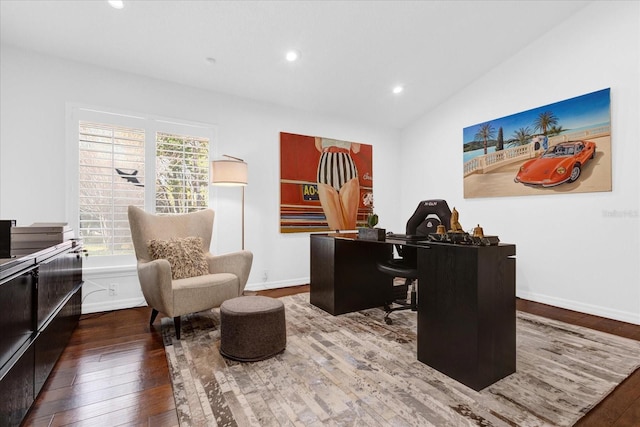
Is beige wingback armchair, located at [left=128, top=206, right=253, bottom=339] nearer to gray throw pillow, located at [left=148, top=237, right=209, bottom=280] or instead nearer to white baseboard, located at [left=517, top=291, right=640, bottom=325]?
gray throw pillow, located at [left=148, top=237, right=209, bottom=280]

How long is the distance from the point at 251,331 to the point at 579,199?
3.77 meters

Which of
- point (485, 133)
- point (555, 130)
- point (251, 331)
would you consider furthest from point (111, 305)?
point (555, 130)

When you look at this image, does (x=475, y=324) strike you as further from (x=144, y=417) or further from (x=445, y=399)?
(x=144, y=417)

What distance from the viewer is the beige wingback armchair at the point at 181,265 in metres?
2.57

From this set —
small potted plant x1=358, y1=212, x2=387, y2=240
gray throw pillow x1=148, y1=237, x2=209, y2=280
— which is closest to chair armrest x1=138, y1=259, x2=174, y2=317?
gray throw pillow x1=148, y1=237, x2=209, y2=280

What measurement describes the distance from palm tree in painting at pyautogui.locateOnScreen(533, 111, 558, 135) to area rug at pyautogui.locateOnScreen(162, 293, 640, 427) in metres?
2.32

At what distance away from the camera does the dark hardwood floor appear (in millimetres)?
1603

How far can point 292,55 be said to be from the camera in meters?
3.55

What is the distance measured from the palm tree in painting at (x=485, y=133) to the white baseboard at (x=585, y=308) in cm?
199

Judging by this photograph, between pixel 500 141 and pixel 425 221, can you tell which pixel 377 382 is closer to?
pixel 425 221

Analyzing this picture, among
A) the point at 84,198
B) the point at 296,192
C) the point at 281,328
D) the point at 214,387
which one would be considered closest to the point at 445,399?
the point at 281,328

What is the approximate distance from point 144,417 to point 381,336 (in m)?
1.79

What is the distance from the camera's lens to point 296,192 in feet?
15.2

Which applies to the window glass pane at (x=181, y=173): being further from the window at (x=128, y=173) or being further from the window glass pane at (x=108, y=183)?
the window glass pane at (x=108, y=183)
